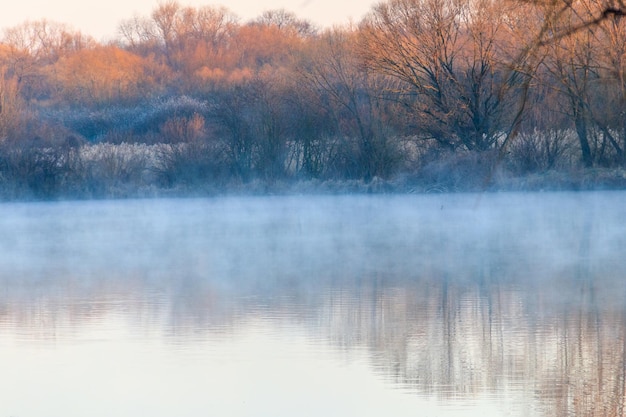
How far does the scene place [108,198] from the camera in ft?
89.1

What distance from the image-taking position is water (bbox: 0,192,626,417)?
5586 mm

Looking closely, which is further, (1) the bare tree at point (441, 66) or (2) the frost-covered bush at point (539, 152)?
(1) the bare tree at point (441, 66)

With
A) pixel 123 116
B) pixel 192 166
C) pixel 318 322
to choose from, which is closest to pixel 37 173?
pixel 192 166

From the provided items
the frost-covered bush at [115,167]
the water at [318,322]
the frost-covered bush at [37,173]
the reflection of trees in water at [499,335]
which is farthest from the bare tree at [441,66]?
the reflection of trees in water at [499,335]

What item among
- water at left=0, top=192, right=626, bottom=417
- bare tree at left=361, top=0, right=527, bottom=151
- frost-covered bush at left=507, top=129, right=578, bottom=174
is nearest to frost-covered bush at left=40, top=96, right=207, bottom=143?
bare tree at left=361, top=0, right=527, bottom=151

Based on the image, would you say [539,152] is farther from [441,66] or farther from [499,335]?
[499,335]

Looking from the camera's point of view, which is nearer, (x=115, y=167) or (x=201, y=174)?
(x=115, y=167)

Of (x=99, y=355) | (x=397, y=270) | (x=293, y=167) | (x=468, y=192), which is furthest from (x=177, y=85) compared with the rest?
(x=99, y=355)

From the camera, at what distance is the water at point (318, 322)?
5586 mm

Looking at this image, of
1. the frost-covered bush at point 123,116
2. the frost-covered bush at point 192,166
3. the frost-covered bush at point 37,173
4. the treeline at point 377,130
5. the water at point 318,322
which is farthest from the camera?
the frost-covered bush at point 123,116

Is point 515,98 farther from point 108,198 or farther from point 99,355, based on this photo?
point 99,355

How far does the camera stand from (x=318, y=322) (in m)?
7.95

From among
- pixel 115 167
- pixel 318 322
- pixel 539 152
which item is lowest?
pixel 318 322

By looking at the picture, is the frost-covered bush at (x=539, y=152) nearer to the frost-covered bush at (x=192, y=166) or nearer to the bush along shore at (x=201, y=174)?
the bush along shore at (x=201, y=174)
